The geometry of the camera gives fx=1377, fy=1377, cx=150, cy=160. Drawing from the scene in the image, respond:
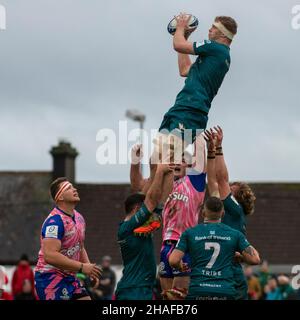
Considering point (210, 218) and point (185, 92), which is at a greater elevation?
point (185, 92)

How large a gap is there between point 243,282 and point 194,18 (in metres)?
3.37

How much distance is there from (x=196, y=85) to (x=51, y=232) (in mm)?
2415

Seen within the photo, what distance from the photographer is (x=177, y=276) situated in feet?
55.2

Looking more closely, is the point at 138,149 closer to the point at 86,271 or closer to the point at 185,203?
the point at 185,203

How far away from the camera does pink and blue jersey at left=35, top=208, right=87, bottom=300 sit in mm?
16078

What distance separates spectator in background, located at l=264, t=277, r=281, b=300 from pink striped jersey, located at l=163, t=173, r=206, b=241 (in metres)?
12.5

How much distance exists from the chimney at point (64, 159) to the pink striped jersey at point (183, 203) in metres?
35.6

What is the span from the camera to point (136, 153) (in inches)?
669

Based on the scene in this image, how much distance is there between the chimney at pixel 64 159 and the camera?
53000 mm

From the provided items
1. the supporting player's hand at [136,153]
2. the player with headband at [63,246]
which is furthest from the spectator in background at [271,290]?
the player with headband at [63,246]

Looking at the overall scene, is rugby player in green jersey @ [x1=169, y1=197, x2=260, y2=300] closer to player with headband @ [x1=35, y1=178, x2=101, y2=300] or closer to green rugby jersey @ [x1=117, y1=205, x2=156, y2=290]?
green rugby jersey @ [x1=117, y1=205, x2=156, y2=290]

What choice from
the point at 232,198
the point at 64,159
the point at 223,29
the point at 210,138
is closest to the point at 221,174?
the point at 232,198

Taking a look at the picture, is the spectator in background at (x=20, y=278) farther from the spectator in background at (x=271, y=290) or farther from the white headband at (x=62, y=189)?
the white headband at (x=62, y=189)
